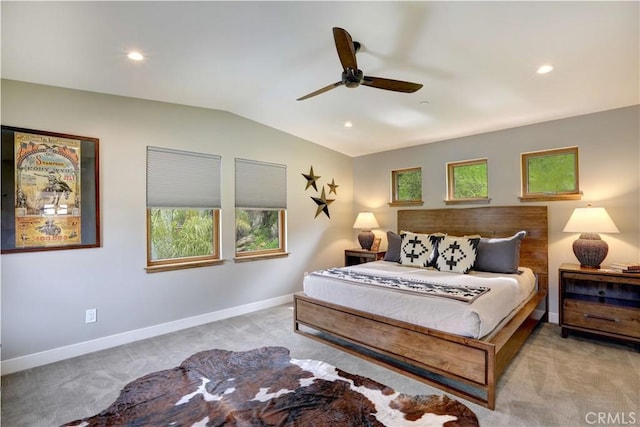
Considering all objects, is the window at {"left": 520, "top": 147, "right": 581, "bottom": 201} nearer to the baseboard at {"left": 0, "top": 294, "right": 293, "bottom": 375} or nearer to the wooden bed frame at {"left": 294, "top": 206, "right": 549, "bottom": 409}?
the wooden bed frame at {"left": 294, "top": 206, "right": 549, "bottom": 409}

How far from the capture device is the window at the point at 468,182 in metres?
4.39

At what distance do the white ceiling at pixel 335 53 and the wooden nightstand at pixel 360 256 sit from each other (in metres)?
2.25

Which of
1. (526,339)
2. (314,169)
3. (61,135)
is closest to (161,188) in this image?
(61,135)

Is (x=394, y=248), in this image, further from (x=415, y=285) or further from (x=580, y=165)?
(x=580, y=165)

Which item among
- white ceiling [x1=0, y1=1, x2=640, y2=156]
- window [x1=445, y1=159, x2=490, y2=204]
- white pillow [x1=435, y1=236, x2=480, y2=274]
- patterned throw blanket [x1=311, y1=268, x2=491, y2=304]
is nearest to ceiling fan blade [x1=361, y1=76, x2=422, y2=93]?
white ceiling [x1=0, y1=1, x2=640, y2=156]

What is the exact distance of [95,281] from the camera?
10.3ft

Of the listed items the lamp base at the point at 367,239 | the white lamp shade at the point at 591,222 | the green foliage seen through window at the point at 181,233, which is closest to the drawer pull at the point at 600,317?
the white lamp shade at the point at 591,222

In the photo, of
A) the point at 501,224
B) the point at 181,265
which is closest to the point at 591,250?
the point at 501,224

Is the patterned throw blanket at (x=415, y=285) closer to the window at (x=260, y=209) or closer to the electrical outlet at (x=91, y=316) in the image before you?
the window at (x=260, y=209)

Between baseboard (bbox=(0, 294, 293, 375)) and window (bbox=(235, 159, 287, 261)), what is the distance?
707 mm

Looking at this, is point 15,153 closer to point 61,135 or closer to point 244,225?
point 61,135

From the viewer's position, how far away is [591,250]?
3.28m

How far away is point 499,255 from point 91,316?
4.35m

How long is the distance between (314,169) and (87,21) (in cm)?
347
